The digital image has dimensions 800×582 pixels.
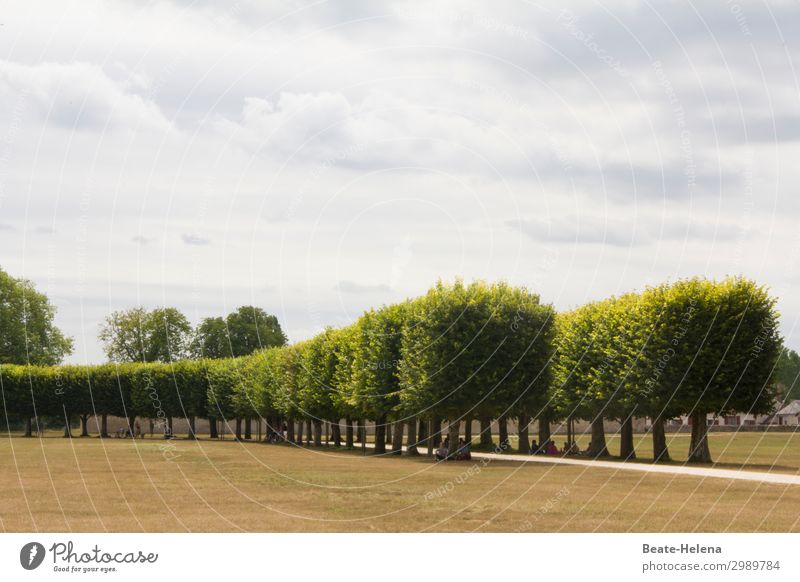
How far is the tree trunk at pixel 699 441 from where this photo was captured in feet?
226

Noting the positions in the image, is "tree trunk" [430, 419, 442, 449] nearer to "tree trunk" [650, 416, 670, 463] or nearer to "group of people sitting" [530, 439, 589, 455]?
"group of people sitting" [530, 439, 589, 455]

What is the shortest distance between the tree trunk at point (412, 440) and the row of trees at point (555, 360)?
32 cm

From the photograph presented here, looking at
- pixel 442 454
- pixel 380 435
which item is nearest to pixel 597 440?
pixel 442 454

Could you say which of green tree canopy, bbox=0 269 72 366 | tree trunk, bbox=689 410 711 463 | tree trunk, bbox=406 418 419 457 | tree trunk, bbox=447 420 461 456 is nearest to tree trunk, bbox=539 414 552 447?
tree trunk, bbox=406 418 419 457

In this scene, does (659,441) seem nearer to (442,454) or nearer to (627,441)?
(627,441)

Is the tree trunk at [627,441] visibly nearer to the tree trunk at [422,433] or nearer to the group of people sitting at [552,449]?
the group of people sitting at [552,449]

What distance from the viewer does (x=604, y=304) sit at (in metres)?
82.8

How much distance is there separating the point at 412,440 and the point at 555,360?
2209 cm

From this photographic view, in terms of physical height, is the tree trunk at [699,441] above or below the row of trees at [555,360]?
below

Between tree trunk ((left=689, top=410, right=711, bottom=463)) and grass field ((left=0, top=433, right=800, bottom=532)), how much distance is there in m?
6.13

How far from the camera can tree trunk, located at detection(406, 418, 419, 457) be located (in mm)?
91000

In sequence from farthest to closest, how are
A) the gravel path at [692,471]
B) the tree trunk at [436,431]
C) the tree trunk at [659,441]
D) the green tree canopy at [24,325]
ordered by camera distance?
the green tree canopy at [24,325], the tree trunk at [436,431], the tree trunk at [659,441], the gravel path at [692,471]
